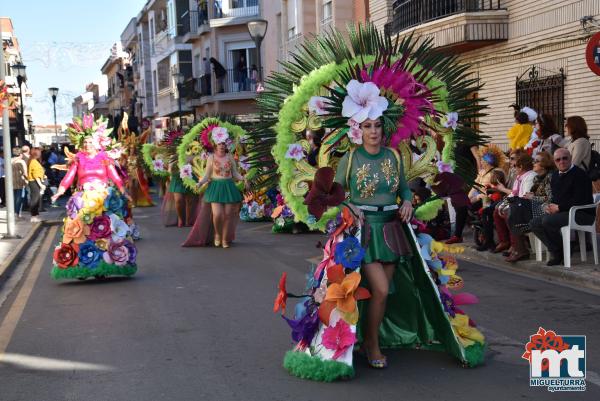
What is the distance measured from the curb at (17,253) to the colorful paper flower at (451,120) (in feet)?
24.0

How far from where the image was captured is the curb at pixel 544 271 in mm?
10250

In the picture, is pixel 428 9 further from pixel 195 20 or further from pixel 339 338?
pixel 195 20

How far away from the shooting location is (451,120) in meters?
7.00

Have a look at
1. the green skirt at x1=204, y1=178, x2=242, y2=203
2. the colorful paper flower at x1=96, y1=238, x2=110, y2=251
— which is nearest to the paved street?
the colorful paper flower at x1=96, y1=238, x2=110, y2=251

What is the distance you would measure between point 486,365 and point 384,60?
232 cm

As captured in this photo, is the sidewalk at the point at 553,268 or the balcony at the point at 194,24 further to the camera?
the balcony at the point at 194,24

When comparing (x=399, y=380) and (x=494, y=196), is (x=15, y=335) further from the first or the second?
(x=494, y=196)

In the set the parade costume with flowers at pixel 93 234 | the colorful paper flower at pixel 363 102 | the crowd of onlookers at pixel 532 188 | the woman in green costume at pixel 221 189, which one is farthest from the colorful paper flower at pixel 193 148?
the colorful paper flower at pixel 363 102

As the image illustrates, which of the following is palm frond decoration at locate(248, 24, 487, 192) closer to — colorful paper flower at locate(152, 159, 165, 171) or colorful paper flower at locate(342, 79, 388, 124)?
colorful paper flower at locate(342, 79, 388, 124)

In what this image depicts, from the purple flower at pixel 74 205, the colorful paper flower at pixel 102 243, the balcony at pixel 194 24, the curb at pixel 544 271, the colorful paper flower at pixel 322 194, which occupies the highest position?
the balcony at pixel 194 24

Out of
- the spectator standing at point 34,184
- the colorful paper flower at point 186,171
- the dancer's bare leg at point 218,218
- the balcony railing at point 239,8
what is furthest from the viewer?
the balcony railing at point 239,8

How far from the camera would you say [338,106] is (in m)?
6.36

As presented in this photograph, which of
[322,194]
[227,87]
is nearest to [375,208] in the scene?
[322,194]

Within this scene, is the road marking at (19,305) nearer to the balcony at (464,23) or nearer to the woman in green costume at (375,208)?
the woman in green costume at (375,208)
